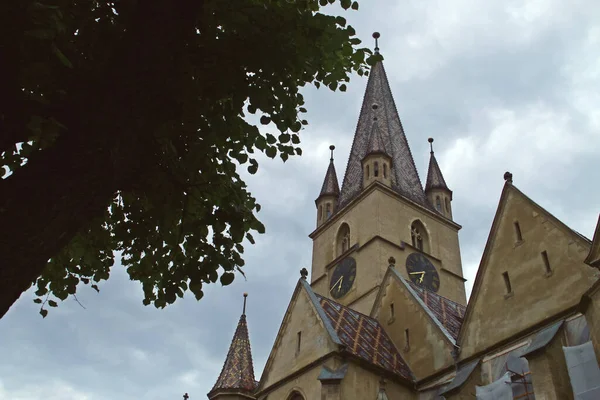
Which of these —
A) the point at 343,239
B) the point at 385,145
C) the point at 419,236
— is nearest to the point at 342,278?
the point at 343,239

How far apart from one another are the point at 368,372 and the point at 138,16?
1412 cm

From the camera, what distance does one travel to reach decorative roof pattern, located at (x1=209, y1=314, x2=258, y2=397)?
22125 millimetres

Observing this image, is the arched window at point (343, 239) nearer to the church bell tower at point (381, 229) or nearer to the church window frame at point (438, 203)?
the church bell tower at point (381, 229)

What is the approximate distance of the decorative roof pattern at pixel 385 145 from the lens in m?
38.3

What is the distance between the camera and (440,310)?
808 inches

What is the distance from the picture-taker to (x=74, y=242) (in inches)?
290

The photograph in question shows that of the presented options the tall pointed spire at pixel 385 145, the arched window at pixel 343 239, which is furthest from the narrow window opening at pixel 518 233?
the tall pointed spire at pixel 385 145

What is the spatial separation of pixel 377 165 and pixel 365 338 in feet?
63.7

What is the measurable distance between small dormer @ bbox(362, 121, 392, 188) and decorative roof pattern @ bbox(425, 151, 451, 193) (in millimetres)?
4829

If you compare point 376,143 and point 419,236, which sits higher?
point 376,143

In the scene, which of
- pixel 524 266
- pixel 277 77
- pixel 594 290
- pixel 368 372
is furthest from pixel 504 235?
pixel 277 77

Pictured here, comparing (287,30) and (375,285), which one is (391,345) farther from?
(287,30)

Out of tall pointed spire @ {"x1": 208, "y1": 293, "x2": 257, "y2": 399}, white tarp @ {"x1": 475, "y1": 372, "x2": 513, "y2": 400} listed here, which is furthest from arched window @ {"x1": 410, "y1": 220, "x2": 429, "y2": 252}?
white tarp @ {"x1": 475, "y1": 372, "x2": 513, "y2": 400}

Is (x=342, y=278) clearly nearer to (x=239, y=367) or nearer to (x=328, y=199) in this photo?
(x=328, y=199)
